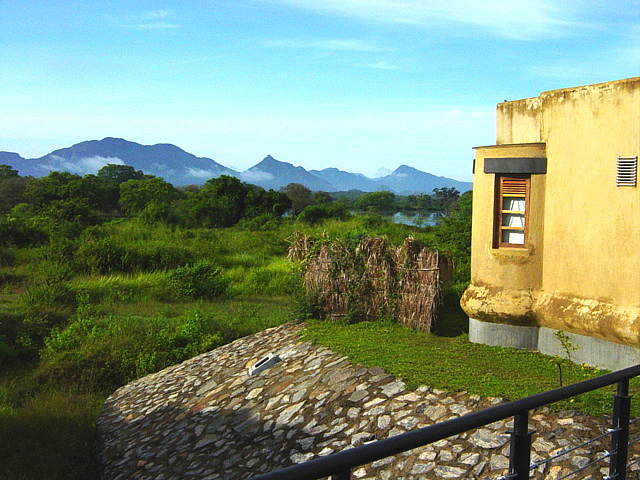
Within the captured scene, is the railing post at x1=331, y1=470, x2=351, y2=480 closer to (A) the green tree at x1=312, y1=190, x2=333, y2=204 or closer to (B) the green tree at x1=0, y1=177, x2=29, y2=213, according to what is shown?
(B) the green tree at x1=0, y1=177, x2=29, y2=213

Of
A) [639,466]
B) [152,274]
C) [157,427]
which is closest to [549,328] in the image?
[639,466]

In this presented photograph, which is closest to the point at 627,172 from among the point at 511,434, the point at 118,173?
the point at 511,434

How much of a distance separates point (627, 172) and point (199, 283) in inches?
523

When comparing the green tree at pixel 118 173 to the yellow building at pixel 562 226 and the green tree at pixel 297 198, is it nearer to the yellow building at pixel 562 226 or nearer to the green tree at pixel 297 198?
the green tree at pixel 297 198

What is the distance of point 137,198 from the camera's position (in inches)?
2003

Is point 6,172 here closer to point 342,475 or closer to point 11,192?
point 11,192

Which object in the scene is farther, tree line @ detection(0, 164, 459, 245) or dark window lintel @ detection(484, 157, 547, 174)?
tree line @ detection(0, 164, 459, 245)

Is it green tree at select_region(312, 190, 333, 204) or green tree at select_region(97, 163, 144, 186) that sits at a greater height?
green tree at select_region(97, 163, 144, 186)

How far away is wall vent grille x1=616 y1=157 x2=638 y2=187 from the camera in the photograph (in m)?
7.65

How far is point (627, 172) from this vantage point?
7.74 m

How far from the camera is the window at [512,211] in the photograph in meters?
9.11

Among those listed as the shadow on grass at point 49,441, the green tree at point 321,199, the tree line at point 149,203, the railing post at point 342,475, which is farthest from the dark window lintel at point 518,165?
Answer: the green tree at point 321,199

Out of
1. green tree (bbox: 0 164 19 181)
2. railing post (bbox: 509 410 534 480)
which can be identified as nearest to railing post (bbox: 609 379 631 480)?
railing post (bbox: 509 410 534 480)

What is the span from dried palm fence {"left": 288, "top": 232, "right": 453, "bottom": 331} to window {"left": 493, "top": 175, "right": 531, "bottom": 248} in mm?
1209
